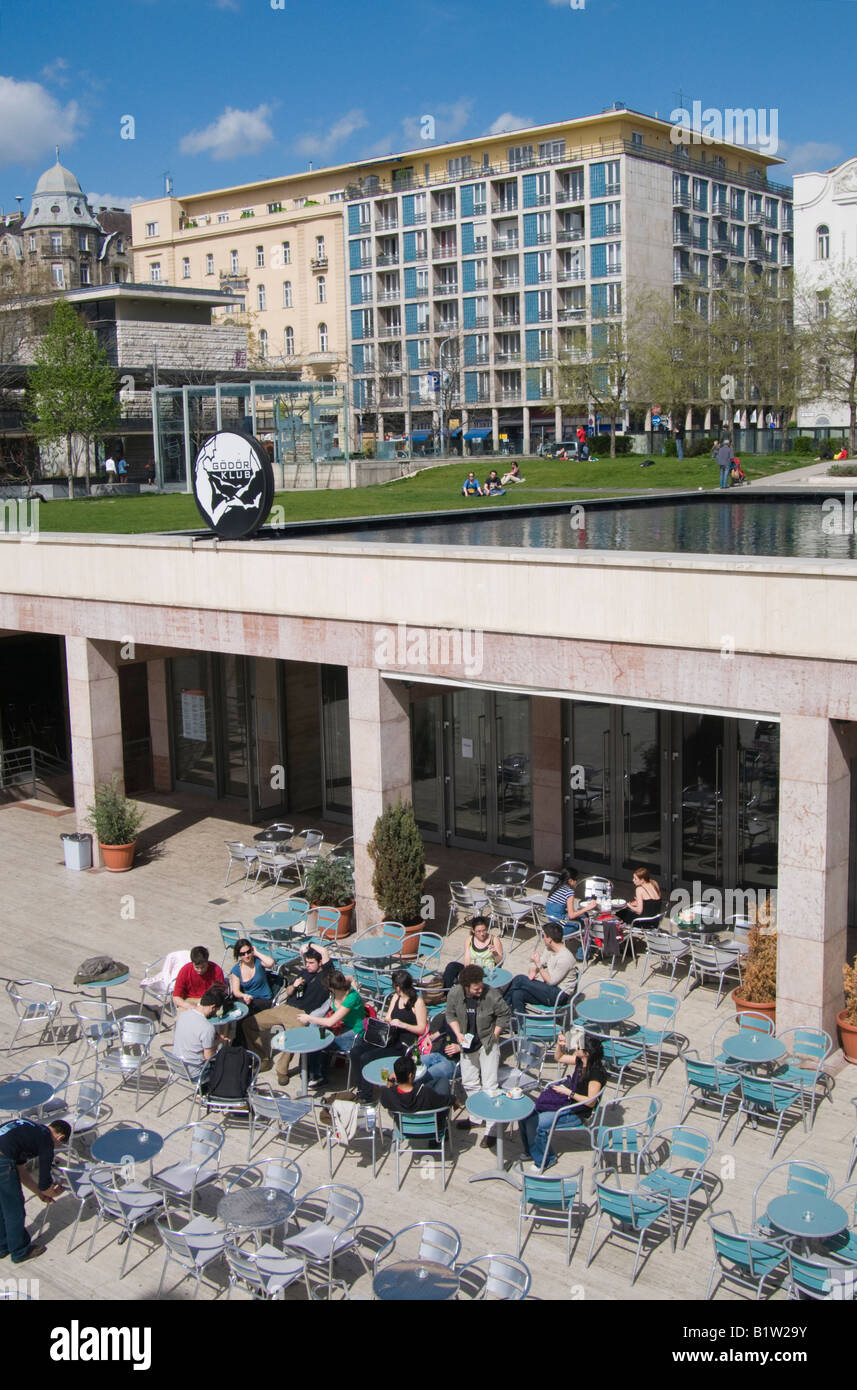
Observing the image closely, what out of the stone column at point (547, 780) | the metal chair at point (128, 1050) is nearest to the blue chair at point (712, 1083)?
the metal chair at point (128, 1050)

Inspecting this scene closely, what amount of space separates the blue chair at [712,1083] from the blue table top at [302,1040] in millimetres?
3319

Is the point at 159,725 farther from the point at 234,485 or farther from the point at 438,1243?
the point at 438,1243

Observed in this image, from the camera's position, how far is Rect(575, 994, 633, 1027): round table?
12.5 meters

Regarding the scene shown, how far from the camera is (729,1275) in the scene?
923 centimetres

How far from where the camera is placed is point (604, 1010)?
41.7 feet

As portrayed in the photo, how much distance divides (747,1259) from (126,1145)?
497cm

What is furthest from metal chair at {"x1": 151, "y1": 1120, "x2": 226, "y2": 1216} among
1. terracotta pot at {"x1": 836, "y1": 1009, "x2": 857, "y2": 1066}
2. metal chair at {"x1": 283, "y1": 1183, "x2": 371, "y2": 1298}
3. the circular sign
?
the circular sign

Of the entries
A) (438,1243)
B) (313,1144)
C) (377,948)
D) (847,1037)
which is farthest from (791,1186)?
(377,948)

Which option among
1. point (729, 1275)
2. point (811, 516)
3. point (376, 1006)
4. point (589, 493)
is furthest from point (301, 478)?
point (729, 1275)

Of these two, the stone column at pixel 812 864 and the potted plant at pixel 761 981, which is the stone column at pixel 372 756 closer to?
the potted plant at pixel 761 981

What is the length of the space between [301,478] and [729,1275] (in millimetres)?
42382

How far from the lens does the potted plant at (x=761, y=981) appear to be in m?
13.4

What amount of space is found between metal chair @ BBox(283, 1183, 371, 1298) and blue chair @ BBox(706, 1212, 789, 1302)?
2.54 meters
